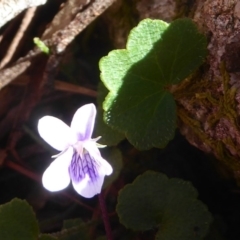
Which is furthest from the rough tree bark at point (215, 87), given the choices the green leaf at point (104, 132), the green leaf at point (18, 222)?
the green leaf at point (18, 222)

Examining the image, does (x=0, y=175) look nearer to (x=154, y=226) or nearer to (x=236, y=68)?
(x=154, y=226)

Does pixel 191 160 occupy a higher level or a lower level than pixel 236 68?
lower

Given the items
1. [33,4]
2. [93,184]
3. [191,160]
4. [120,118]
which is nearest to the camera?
[93,184]

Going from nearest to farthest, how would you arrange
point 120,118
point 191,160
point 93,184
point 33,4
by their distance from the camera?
1. point 93,184
2. point 120,118
3. point 33,4
4. point 191,160

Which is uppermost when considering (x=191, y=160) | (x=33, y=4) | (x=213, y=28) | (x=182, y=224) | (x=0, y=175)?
(x=33, y=4)

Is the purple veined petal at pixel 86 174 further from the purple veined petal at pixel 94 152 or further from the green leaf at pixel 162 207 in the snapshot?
the green leaf at pixel 162 207

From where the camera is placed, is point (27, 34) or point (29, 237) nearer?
point (29, 237)

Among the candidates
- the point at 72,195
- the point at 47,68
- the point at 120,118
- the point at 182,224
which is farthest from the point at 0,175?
the point at 182,224
